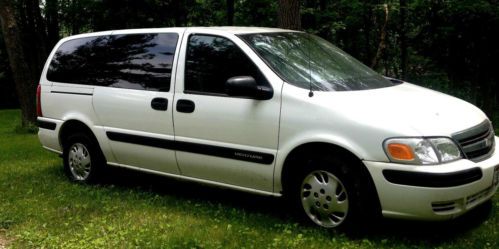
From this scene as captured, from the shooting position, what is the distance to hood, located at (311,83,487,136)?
4121mm

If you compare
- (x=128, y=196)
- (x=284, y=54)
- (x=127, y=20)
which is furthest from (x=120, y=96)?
(x=127, y=20)

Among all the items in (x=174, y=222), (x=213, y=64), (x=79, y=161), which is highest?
(x=213, y=64)

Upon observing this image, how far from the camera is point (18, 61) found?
13.9 metres

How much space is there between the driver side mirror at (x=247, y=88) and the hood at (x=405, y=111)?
0.47 meters

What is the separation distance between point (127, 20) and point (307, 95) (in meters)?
13.5

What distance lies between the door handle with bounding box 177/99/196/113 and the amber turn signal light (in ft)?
6.56

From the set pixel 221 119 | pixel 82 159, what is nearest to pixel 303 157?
pixel 221 119

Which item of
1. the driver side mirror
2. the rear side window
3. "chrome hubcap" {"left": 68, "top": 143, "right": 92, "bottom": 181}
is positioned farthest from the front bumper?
"chrome hubcap" {"left": 68, "top": 143, "right": 92, "bottom": 181}

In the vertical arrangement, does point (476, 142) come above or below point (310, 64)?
below

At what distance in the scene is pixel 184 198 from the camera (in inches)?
234

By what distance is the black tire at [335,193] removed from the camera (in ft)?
14.3

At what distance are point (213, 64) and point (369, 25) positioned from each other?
621 inches

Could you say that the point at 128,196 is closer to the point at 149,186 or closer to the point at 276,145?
the point at 149,186

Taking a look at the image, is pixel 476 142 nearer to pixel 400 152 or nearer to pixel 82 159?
pixel 400 152
